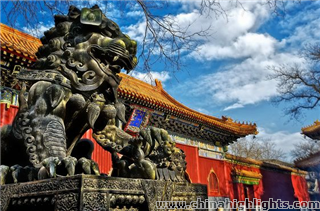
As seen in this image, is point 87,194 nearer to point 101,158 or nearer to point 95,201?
point 95,201

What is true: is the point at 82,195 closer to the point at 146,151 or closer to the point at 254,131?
the point at 146,151

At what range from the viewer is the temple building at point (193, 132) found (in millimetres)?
6598

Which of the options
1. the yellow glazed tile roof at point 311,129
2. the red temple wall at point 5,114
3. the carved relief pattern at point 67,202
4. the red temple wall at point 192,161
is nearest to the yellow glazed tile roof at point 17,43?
the red temple wall at point 5,114

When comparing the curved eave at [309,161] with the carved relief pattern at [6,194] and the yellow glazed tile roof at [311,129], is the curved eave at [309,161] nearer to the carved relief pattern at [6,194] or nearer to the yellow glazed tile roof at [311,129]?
the yellow glazed tile roof at [311,129]

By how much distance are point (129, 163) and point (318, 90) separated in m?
12.8

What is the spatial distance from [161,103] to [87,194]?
827cm

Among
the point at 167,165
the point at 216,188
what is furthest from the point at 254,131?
the point at 167,165

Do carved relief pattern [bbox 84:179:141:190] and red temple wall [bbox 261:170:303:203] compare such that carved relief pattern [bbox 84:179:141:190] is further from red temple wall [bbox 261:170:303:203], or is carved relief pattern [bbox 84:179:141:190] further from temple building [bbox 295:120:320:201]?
red temple wall [bbox 261:170:303:203]

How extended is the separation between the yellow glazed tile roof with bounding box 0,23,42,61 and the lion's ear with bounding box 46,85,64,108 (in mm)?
3748

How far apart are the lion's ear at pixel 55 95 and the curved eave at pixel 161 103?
3.29 metres

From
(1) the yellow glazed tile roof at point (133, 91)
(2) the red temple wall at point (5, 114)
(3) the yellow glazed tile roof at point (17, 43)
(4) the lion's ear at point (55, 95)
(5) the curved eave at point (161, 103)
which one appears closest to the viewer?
(4) the lion's ear at point (55, 95)

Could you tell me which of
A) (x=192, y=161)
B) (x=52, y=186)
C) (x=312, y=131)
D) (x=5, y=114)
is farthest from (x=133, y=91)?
(x=312, y=131)

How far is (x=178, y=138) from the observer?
11312 millimetres

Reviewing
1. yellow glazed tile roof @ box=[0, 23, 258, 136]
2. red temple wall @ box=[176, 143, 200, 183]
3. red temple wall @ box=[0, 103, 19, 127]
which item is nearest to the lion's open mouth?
yellow glazed tile roof @ box=[0, 23, 258, 136]
